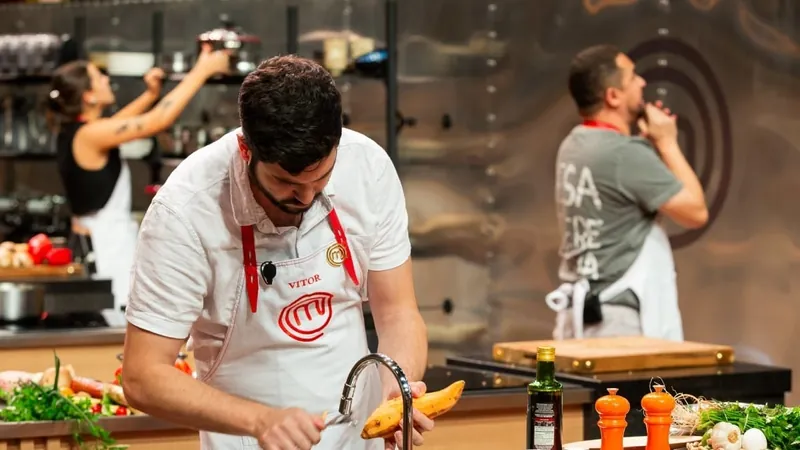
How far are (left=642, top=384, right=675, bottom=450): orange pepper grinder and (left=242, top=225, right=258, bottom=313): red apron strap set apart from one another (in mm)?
750

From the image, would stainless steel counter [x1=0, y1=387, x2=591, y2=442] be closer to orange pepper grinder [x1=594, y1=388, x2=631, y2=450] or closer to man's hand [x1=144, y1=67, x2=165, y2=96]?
orange pepper grinder [x1=594, y1=388, x2=631, y2=450]

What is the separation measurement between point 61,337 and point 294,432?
287 centimetres

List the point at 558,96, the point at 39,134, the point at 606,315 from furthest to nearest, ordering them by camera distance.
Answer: the point at 39,134
the point at 558,96
the point at 606,315

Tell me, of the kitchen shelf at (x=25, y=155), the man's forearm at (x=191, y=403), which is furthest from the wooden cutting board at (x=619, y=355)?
the kitchen shelf at (x=25, y=155)

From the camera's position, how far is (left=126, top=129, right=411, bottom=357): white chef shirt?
2420 mm

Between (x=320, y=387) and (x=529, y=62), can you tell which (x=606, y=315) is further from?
(x=320, y=387)

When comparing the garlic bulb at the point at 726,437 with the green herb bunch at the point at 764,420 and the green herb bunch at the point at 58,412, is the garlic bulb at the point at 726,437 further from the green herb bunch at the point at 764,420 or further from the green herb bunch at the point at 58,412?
the green herb bunch at the point at 58,412

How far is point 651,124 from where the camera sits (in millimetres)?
4773

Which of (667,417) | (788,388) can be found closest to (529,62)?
(788,388)

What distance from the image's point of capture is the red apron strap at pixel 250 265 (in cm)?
250

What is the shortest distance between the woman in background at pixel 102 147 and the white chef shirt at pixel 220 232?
3.54 metres

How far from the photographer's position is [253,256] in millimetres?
2523

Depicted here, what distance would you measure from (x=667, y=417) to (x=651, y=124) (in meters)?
2.60

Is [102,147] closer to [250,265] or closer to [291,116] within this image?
[250,265]
